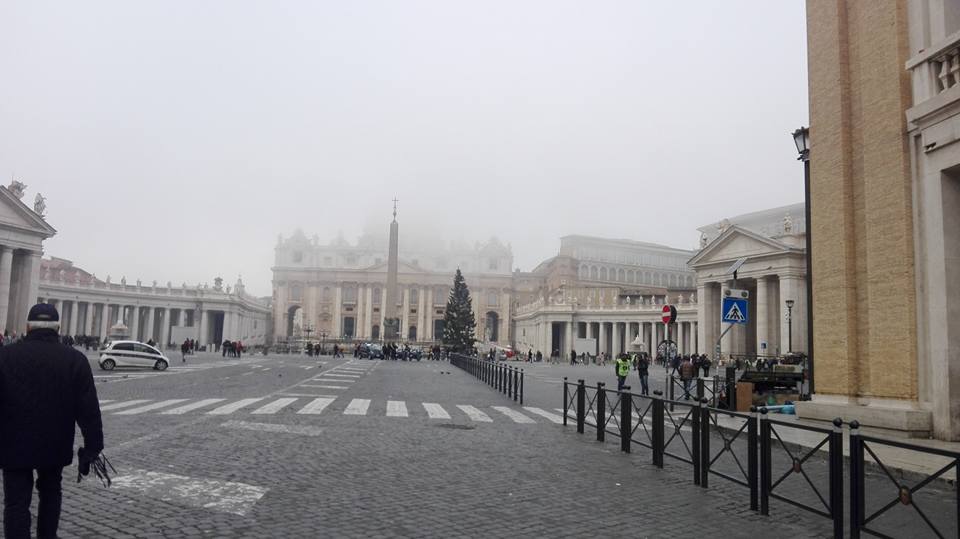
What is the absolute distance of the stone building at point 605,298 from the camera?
3146 inches

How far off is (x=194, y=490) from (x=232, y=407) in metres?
8.86

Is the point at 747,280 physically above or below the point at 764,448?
above

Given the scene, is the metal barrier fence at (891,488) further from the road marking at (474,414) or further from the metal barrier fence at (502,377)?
the metal barrier fence at (502,377)

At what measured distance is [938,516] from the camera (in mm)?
4734

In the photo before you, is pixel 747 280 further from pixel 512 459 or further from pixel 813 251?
pixel 512 459

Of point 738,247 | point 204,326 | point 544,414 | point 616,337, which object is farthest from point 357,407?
point 204,326

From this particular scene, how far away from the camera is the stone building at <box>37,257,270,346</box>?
3127 inches

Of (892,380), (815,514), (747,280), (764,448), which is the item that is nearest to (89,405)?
(764,448)

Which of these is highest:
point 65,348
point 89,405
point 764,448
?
point 65,348

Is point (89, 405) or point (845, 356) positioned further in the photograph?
point (845, 356)

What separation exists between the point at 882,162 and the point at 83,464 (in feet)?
39.9

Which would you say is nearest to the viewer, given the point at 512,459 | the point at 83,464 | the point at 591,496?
the point at 83,464

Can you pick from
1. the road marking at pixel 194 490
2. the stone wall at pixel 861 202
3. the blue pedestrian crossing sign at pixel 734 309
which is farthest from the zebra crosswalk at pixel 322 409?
the road marking at pixel 194 490

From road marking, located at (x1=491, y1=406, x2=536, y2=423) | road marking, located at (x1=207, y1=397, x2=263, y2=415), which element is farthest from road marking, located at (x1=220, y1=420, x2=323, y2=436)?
road marking, located at (x1=491, y1=406, x2=536, y2=423)
